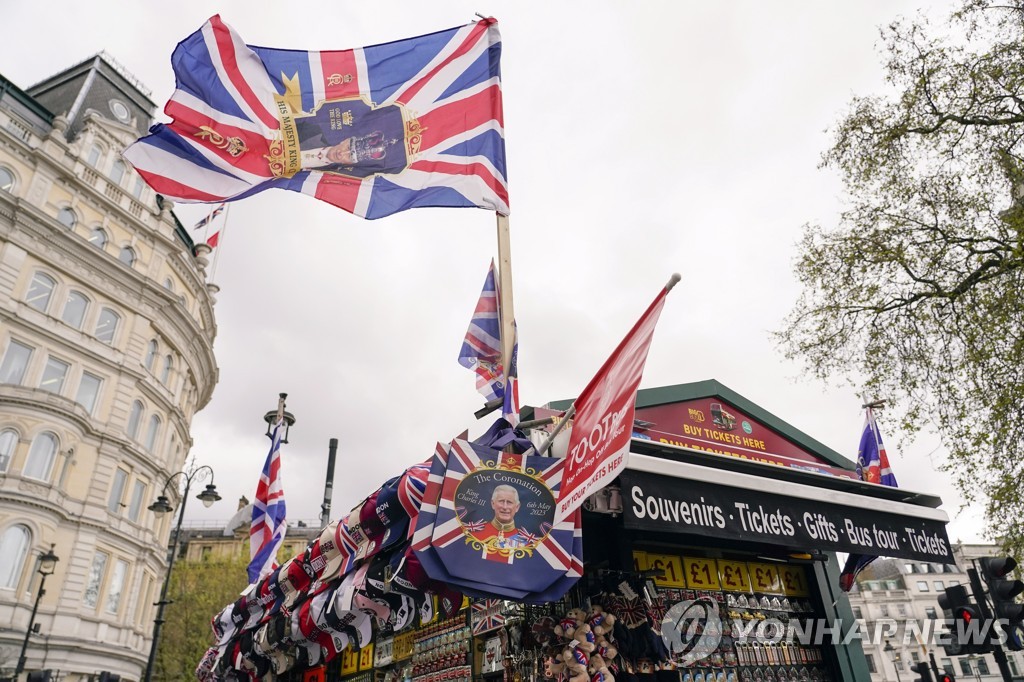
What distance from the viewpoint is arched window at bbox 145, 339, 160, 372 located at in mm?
37562

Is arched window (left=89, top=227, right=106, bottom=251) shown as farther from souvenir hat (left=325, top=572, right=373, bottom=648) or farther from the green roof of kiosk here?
the green roof of kiosk

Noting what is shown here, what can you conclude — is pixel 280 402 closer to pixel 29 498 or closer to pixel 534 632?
pixel 534 632

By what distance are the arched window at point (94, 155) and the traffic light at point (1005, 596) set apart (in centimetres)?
4387

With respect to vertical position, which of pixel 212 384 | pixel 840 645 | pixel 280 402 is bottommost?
pixel 840 645

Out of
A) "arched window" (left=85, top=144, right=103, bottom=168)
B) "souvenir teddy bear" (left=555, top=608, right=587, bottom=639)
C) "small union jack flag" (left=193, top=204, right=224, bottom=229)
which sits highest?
"arched window" (left=85, top=144, right=103, bottom=168)

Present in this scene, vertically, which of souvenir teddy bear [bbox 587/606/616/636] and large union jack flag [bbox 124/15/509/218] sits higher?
large union jack flag [bbox 124/15/509/218]

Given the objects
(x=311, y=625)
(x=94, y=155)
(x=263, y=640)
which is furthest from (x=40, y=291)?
(x=311, y=625)

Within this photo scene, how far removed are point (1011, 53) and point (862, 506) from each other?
7.58 m

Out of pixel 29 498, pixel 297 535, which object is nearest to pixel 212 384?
pixel 29 498

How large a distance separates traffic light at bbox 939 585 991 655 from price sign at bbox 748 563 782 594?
174 cm

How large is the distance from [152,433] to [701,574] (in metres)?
38.9

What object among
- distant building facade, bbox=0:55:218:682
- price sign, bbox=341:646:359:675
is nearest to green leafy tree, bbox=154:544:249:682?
distant building facade, bbox=0:55:218:682

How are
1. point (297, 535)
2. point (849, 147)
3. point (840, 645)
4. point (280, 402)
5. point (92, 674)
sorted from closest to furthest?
point (840, 645)
point (849, 147)
point (280, 402)
point (92, 674)
point (297, 535)

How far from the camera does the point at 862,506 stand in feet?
20.5
